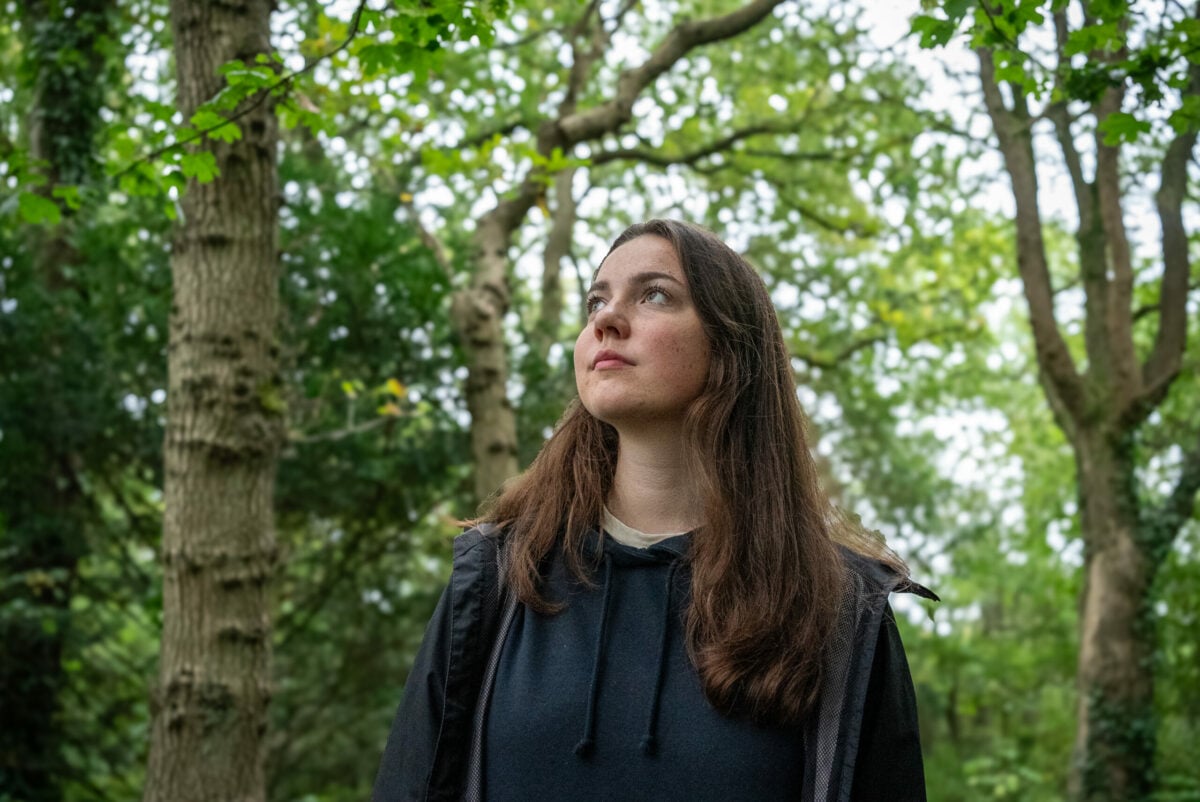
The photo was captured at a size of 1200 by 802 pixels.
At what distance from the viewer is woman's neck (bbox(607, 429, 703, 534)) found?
90.8 inches

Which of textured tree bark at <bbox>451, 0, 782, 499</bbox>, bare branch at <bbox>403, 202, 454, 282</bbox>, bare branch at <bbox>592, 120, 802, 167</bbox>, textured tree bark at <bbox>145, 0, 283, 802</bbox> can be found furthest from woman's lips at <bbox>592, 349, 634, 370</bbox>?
bare branch at <bbox>592, 120, 802, 167</bbox>

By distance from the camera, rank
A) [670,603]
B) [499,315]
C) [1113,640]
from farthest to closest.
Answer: [1113,640] → [499,315] → [670,603]

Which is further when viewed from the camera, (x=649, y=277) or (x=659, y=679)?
(x=649, y=277)

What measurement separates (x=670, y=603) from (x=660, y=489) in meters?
0.23

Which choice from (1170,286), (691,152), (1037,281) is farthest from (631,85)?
(1170,286)

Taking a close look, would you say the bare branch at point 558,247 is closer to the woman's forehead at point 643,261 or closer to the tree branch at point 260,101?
the tree branch at point 260,101

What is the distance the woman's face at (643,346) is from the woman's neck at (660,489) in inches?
2.0

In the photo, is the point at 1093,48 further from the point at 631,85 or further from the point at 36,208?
the point at 631,85

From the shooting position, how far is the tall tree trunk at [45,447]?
26.3ft

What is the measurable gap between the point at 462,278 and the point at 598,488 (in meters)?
7.36

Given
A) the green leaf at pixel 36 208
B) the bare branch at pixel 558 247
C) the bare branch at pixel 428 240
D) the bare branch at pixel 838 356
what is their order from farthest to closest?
the bare branch at pixel 838 356 → the bare branch at pixel 558 247 → the bare branch at pixel 428 240 → the green leaf at pixel 36 208

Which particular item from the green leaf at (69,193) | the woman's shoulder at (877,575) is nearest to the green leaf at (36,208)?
the green leaf at (69,193)

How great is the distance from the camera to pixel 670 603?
2186 millimetres

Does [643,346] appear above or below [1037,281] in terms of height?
below
